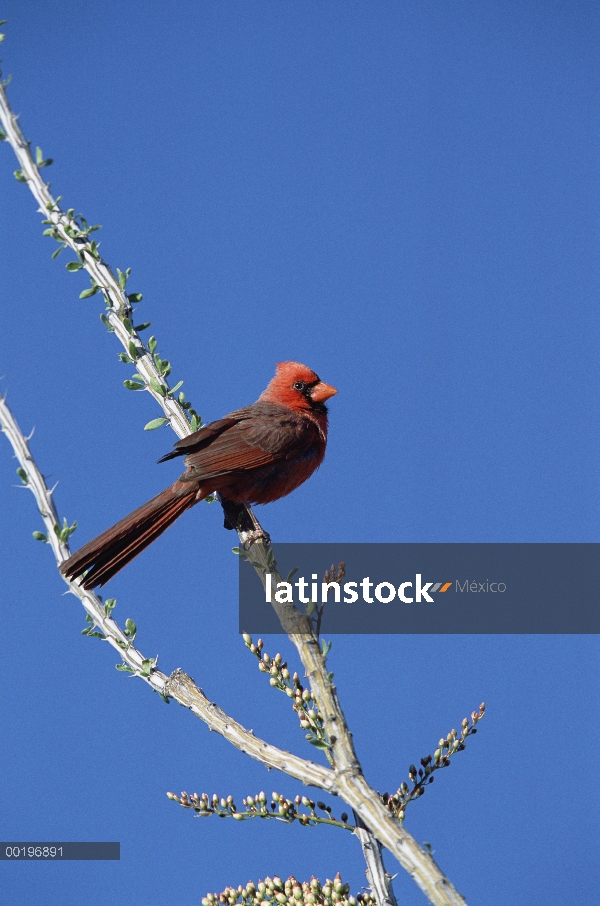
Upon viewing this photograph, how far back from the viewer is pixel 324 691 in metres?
2.76

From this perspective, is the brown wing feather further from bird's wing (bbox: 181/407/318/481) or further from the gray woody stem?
the gray woody stem

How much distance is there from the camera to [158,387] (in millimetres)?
3561

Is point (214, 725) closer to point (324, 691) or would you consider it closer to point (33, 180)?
point (324, 691)

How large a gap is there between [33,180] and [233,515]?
66.5 inches

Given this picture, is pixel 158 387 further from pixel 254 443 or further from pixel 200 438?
pixel 254 443

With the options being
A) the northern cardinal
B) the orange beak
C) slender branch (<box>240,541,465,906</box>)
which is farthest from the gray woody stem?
the orange beak

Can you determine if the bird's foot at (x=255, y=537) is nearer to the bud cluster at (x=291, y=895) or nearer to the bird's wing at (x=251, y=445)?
the bird's wing at (x=251, y=445)

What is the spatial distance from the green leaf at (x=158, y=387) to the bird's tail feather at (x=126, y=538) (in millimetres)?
437

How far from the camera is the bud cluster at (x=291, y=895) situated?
253 centimetres

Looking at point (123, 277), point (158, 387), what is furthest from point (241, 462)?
point (123, 277)

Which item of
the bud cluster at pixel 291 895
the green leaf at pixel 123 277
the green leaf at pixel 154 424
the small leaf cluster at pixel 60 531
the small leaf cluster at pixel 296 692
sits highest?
the green leaf at pixel 123 277

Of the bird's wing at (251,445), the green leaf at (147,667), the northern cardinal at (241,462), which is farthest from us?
the bird's wing at (251,445)

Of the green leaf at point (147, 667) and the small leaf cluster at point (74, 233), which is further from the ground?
the small leaf cluster at point (74, 233)

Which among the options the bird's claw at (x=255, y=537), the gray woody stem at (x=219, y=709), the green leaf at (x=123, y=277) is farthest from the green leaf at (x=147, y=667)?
the green leaf at (x=123, y=277)
